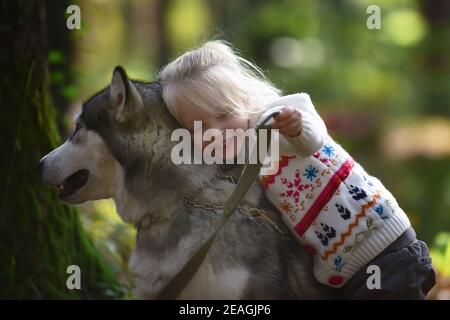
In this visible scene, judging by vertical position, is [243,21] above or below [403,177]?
above

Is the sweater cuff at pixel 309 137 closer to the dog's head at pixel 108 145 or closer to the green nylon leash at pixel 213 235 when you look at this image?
the green nylon leash at pixel 213 235

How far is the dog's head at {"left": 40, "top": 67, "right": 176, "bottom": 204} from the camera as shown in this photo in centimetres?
318

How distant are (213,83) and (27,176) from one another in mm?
1254

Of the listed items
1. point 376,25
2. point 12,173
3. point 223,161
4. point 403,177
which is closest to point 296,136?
point 223,161

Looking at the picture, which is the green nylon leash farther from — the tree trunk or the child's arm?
the tree trunk

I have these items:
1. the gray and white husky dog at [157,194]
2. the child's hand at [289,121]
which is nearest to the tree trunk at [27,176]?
the gray and white husky dog at [157,194]

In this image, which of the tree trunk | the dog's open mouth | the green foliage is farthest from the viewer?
the green foliage

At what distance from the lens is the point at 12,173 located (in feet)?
12.6

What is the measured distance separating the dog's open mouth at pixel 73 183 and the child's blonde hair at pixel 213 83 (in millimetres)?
469

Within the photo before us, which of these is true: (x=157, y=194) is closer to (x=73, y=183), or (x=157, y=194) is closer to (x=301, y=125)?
(x=73, y=183)

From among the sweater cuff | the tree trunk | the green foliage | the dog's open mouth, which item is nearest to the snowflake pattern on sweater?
the sweater cuff

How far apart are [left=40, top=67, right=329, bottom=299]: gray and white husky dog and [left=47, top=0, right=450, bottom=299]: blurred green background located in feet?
1.41

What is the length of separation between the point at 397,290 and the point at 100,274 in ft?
5.74
